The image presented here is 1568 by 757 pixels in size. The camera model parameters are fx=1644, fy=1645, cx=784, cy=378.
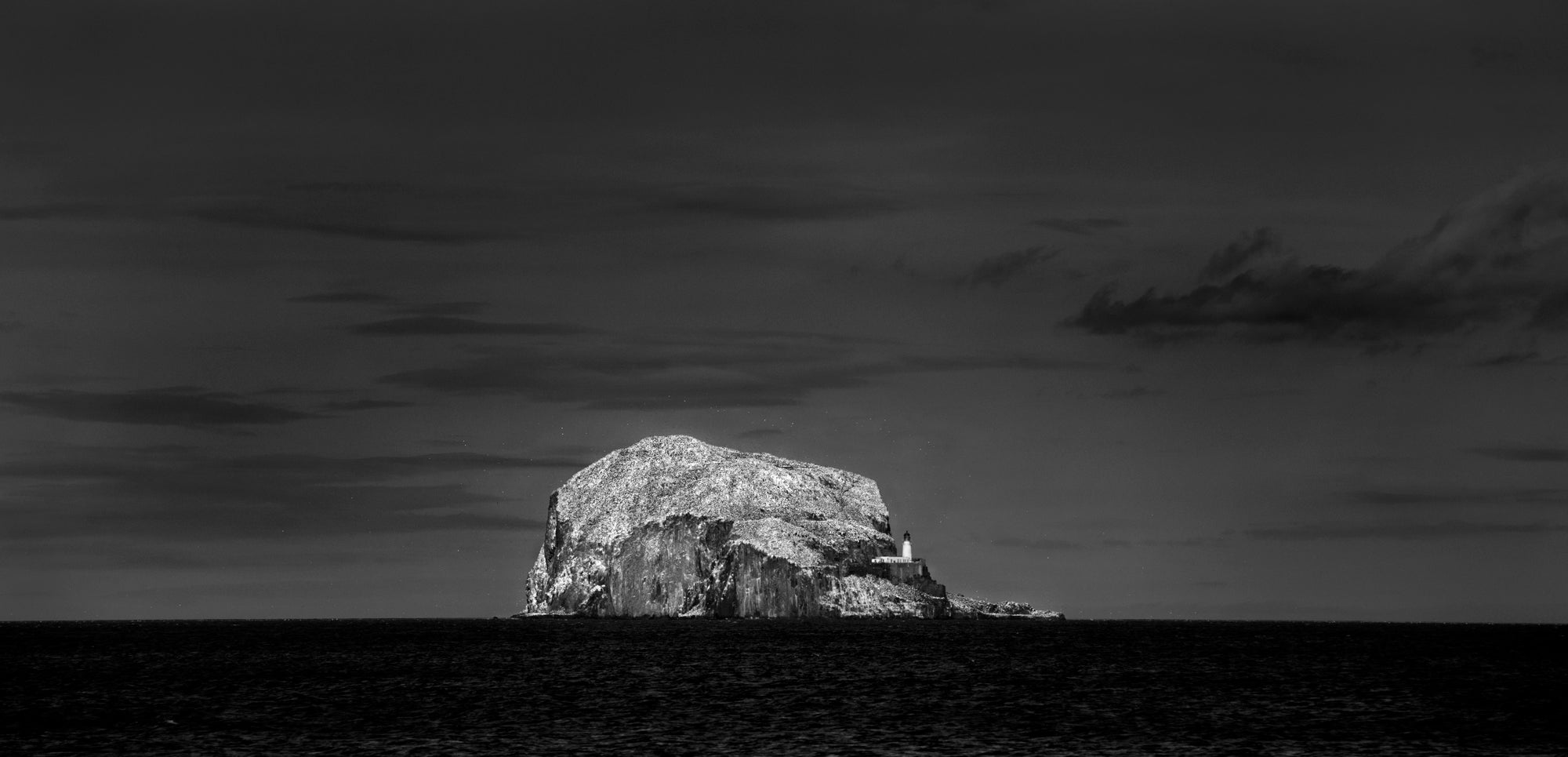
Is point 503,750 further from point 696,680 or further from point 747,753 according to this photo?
point 696,680

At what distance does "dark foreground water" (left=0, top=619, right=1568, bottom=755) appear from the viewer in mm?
81000

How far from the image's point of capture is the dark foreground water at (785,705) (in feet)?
266

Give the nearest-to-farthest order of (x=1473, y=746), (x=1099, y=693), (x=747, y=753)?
(x=747, y=753) < (x=1473, y=746) < (x=1099, y=693)

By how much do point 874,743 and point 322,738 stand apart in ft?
91.8

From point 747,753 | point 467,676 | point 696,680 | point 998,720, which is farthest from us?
point 467,676

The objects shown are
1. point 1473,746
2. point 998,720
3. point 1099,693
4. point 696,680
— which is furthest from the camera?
point 696,680

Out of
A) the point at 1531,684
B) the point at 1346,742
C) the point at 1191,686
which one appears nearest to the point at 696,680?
the point at 1191,686

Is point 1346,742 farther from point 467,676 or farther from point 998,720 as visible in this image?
point 467,676

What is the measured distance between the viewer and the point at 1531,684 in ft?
426

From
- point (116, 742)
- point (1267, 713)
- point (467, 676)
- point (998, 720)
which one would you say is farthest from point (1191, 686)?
point (116, 742)

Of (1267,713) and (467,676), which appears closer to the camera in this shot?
(1267,713)

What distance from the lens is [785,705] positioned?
4006 inches

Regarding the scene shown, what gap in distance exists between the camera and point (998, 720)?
303 ft

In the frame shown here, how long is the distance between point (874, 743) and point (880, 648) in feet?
316
